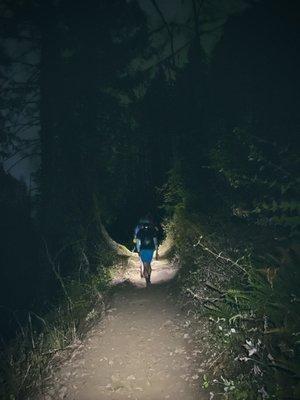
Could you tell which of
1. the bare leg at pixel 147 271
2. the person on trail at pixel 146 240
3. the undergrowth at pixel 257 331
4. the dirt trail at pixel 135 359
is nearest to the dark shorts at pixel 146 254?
the person on trail at pixel 146 240

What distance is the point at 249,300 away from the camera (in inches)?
235

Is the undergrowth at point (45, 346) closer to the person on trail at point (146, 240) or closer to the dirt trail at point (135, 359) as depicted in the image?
the dirt trail at point (135, 359)

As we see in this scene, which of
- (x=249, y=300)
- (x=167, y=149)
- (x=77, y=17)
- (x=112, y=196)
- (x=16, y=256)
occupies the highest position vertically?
(x=77, y=17)

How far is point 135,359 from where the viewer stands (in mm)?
7637

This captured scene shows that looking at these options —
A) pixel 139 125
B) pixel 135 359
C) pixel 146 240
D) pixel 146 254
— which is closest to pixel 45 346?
pixel 135 359

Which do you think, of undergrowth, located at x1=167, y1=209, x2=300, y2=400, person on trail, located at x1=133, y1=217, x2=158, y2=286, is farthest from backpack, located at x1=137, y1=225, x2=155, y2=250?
undergrowth, located at x1=167, y1=209, x2=300, y2=400

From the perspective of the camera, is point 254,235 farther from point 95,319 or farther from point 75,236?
point 75,236

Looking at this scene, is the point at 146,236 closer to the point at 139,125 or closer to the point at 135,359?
the point at 135,359

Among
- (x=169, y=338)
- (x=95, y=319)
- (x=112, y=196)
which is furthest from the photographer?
(x=112, y=196)

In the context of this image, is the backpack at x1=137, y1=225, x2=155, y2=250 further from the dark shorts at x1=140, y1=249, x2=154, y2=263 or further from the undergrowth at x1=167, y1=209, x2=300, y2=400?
the undergrowth at x1=167, y1=209, x2=300, y2=400

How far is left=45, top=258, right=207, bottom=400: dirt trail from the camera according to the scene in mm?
6680

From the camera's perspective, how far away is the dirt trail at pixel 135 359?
6680 mm

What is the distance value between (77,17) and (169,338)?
13338mm

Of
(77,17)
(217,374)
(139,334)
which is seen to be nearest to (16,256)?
(77,17)
